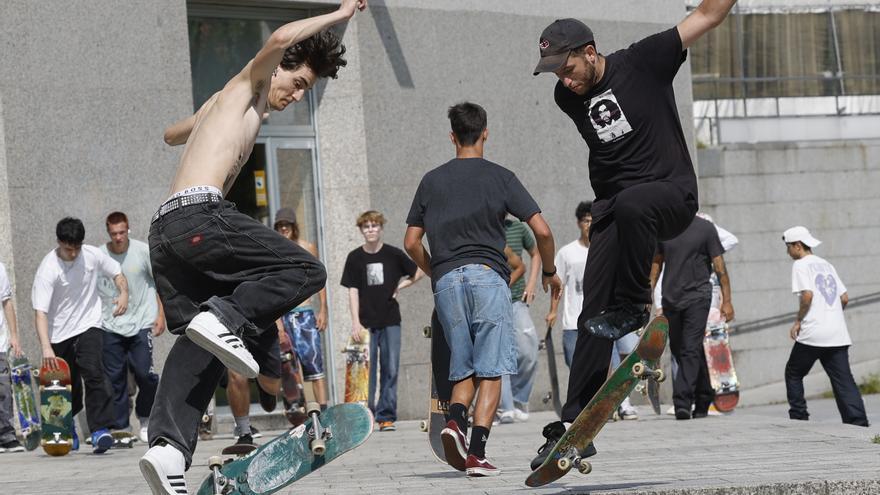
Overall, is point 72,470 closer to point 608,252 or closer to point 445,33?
point 608,252

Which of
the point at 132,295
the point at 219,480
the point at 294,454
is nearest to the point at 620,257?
the point at 294,454

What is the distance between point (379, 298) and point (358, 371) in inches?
37.3

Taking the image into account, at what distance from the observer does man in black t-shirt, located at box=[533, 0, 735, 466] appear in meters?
6.51

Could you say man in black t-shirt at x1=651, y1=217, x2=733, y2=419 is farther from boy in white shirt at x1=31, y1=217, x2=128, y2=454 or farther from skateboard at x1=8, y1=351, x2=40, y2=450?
skateboard at x1=8, y1=351, x2=40, y2=450

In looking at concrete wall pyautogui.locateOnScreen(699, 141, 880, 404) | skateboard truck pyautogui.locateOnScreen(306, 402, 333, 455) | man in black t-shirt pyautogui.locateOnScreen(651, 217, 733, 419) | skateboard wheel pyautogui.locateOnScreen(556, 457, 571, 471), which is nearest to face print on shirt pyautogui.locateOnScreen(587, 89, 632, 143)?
skateboard wheel pyautogui.locateOnScreen(556, 457, 571, 471)

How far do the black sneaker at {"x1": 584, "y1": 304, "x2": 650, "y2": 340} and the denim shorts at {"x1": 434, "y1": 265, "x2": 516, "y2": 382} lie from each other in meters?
1.59

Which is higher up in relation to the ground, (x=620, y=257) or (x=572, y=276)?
(x=620, y=257)

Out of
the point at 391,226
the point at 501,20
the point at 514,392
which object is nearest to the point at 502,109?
the point at 501,20

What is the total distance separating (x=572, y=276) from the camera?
13484mm

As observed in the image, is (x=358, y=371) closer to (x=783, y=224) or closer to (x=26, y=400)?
(x=26, y=400)

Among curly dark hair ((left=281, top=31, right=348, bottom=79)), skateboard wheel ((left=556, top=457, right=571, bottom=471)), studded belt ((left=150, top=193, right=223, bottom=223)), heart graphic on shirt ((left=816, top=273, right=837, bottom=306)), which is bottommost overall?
skateboard wheel ((left=556, top=457, right=571, bottom=471))

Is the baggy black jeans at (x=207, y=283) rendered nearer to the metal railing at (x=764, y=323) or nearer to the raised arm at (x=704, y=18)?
the raised arm at (x=704, y=18)

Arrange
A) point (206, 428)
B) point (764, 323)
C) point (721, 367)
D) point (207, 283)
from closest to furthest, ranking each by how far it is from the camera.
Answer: point (207, 283) → point (206, 428) → point (721, 367) → point (764, 323)

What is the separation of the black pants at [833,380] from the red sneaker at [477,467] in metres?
5.27
